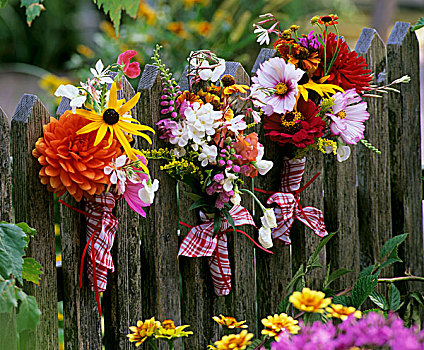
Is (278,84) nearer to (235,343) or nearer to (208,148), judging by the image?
(208,148)

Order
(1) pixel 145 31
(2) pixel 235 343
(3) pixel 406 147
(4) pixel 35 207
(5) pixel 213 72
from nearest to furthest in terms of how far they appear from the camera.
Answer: (2) pixel 235 343 < (4) pixel 35 207 < (5) pixel 213 72 < (3) pixel 406 147 < (1) pixel 145 31

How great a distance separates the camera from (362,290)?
1.40 m

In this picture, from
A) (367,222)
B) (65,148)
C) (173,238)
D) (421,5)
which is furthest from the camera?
(421,5)

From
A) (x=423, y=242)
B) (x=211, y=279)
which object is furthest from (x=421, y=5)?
(x=211, y=279)

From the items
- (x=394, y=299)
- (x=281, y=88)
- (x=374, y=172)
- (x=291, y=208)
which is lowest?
(x=394, y=299)

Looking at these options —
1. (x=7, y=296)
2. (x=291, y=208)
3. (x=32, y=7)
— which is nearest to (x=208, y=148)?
(x=291, y=208)

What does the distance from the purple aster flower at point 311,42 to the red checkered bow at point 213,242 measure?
0.48 m

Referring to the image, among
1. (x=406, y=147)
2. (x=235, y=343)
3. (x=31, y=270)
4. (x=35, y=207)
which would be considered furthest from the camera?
(x=406, y=147)

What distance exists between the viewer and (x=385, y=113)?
2.16 m

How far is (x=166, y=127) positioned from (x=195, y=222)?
0.29 metres

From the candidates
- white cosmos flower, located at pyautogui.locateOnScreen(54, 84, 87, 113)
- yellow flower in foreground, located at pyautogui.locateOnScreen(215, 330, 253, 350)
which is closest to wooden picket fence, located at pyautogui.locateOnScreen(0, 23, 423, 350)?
white cosmos flower, located at pyautogui.locateOnScreen(54, 84, 87, 113)

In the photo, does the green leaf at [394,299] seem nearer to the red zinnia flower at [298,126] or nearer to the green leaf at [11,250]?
the red zinnia flower at [298,126]

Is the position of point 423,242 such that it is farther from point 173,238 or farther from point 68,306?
point 68,306

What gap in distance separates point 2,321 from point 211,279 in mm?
593
